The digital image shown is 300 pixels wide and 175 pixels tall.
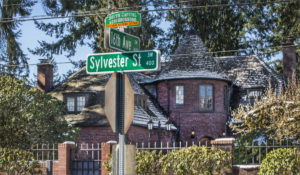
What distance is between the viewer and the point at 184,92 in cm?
3488

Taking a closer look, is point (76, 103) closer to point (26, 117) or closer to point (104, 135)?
point (104, 135)

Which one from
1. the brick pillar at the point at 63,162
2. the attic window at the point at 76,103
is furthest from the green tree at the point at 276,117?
the attic window at the point at 76,103


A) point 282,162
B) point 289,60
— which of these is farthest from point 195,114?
point 282,162

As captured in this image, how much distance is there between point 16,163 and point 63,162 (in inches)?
61.8

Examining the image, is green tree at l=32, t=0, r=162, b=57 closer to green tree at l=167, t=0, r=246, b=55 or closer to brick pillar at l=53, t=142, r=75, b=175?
green tree at l=167, t=0, r=246, b=55

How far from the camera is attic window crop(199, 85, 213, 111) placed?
34.9m

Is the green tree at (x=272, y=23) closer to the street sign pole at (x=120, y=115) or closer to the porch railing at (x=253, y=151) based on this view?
the porch railing at (x=253, y=151)

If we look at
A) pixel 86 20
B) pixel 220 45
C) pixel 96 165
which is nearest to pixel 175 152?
pixel 96 165

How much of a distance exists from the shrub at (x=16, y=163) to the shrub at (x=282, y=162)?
305 inches

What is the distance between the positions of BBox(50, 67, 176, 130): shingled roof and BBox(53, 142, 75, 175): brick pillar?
11204 millimetres

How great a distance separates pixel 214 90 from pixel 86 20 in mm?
16563

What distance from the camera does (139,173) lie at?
55.3 feet

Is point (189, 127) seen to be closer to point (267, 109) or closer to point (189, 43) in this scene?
point (189, 43)

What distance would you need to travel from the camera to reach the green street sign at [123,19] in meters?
9.37
